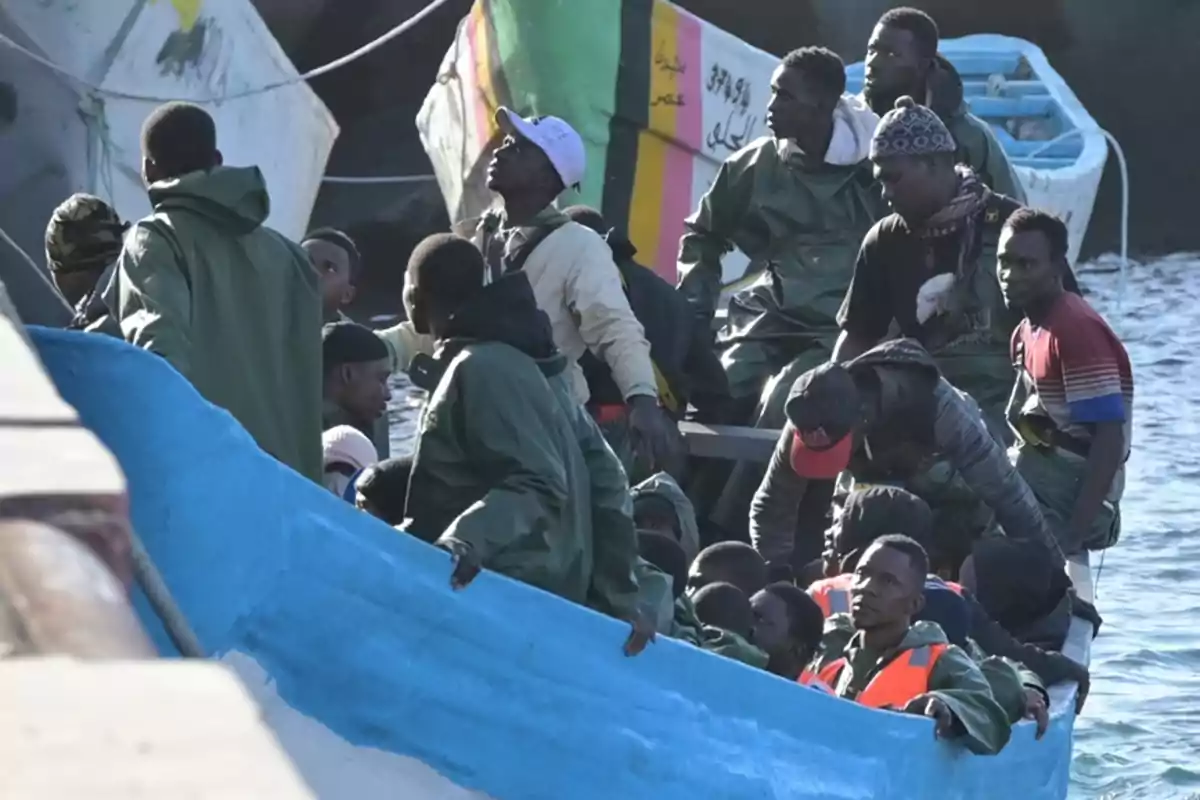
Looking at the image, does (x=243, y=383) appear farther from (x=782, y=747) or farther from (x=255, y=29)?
(x=255, y=29)

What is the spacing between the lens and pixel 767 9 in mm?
23938

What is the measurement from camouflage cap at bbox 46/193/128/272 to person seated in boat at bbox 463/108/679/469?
0.93 m

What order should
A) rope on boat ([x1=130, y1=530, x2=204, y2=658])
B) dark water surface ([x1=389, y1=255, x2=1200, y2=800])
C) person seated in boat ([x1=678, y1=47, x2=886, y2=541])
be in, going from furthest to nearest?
dark water surface ([x1=389, y1=255, x2=1200, y2=800]) → person seated in boat ([x1=678, y1=47, x2=886, y2=541]) → rope on boat ([x1=130, y1=530, x2=204, y2=658])

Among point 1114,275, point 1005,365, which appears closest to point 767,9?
point 1114,275

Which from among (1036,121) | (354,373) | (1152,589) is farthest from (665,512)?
(1036,121)

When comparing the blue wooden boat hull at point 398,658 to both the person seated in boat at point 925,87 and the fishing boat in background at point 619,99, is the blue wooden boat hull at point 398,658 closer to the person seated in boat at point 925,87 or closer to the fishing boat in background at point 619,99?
the person seated in boat at point 925,87

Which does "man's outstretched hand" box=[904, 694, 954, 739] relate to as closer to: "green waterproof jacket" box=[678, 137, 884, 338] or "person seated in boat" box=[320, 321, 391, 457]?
"person seated in boat" box=[320, 321, 391, 457]

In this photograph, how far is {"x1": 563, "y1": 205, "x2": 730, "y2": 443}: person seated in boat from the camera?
6.37 m

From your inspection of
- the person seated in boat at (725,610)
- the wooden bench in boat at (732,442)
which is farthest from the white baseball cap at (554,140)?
the wooden bench in boat at (732,442)

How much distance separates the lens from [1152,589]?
35.4ft

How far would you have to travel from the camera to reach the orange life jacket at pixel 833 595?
18.1 feet

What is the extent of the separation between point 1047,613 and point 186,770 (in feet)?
15.7

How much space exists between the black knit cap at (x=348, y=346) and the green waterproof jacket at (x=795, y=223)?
6.33 ft

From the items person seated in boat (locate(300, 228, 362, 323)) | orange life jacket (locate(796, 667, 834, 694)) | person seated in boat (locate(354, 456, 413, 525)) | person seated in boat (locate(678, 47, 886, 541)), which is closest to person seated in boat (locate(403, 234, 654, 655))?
person seated in boat (locate(354, 456, 413, 525))
